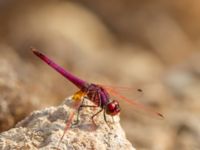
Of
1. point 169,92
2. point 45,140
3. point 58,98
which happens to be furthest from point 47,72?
point 45,140

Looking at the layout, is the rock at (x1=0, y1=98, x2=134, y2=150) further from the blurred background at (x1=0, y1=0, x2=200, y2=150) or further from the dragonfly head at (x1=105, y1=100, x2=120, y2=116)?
the blurred background at (x1=0, y1=0, x2=200, y2=150)

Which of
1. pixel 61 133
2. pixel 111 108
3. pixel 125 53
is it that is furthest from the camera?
pixel 125 53

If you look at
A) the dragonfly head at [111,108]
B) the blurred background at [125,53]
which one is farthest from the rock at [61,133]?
the blurred background at [125,53]

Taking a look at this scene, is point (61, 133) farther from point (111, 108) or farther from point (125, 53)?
point (125, 53)

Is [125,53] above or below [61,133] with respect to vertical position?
above

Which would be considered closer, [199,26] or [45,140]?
[45,140]

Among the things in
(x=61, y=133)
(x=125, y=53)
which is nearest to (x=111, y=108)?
(x=61, y=133)

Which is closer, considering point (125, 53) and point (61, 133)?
point (61, 133)

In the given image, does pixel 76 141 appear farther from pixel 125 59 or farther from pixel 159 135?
pixel 125 59
